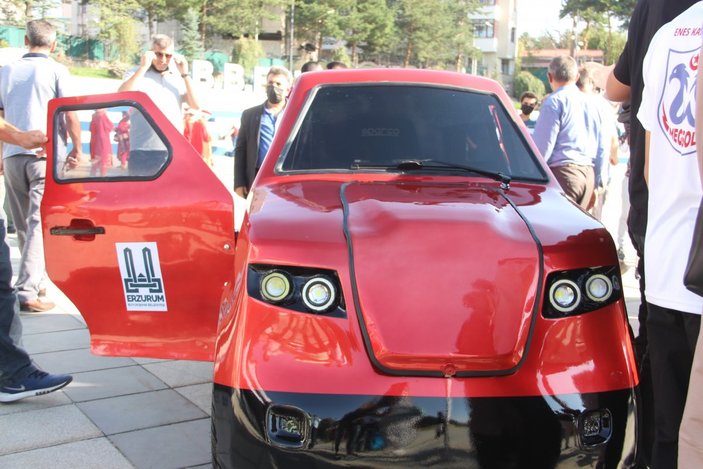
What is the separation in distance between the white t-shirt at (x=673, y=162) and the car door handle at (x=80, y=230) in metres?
2.50

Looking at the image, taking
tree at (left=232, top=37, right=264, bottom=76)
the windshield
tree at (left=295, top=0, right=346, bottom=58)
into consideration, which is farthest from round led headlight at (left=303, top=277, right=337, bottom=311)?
tree at (left=295, top=0, right=346, bottom=58)

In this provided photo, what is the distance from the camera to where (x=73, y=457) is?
360 centimetres

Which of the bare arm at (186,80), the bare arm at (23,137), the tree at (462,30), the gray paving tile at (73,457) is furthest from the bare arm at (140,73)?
the tree at (462,30)

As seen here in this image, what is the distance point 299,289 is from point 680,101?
1.35 m

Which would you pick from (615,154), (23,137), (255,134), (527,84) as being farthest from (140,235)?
(527,84)

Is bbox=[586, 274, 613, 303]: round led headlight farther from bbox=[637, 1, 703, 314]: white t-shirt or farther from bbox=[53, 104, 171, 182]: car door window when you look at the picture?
bbox=[53, 104, 171, 182]: car door window

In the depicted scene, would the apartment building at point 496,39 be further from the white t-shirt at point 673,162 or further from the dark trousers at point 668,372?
the dark trousers at point 668,372

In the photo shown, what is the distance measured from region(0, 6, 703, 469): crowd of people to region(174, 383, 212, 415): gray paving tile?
0.65 m

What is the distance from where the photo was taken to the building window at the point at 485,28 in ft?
301

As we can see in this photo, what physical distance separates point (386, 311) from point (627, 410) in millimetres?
874

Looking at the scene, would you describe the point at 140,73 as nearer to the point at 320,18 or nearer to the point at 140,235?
the point at 140,235

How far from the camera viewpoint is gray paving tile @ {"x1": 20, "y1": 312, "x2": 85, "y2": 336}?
18.6 ft

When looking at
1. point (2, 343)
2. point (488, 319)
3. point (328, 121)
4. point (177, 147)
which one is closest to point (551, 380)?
point (488, 319)

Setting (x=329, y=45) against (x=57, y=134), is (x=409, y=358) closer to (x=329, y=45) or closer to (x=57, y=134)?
(x=57, y=134)
